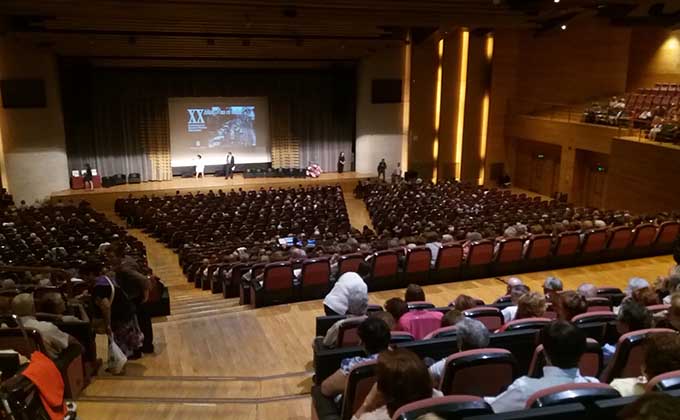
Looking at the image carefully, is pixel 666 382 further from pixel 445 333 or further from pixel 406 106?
pixel 406 106

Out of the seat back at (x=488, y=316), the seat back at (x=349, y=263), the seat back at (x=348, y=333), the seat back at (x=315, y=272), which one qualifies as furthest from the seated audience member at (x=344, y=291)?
the seat back at (x=349, y=263)

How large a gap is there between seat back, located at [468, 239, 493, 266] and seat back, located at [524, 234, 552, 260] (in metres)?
0.76

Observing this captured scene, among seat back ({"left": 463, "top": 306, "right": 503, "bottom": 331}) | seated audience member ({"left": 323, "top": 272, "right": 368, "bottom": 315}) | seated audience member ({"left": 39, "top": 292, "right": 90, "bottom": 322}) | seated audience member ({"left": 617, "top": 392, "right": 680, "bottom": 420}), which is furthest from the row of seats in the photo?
seated audience member ({"left": 617, "top": 392, "right": 680, "bottom": 420})

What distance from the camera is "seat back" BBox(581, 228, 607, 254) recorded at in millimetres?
10125

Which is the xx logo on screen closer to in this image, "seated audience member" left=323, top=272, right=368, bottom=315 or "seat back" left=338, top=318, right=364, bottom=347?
"seated audience member" left=323, top=272, right=368, bottom=315

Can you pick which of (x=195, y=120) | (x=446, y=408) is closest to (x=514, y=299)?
(x=446, y=408)

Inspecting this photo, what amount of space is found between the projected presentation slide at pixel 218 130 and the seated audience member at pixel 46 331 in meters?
20.0

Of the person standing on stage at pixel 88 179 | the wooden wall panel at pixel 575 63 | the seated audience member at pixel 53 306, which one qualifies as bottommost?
the person standing on stage at pixel 88 179

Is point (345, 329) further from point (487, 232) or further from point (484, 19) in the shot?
point (484, 19)

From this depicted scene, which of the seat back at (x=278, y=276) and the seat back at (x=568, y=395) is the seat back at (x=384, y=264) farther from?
the seat back at (x=568, y=395)

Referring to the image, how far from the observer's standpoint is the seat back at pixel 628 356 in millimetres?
3764

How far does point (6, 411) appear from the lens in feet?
11.2

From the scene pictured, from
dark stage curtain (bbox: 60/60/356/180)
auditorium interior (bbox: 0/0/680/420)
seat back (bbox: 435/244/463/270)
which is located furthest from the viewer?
dark stage curtain (bbox: 60/60/356/180)

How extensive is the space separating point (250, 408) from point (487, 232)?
7577 millimetres
